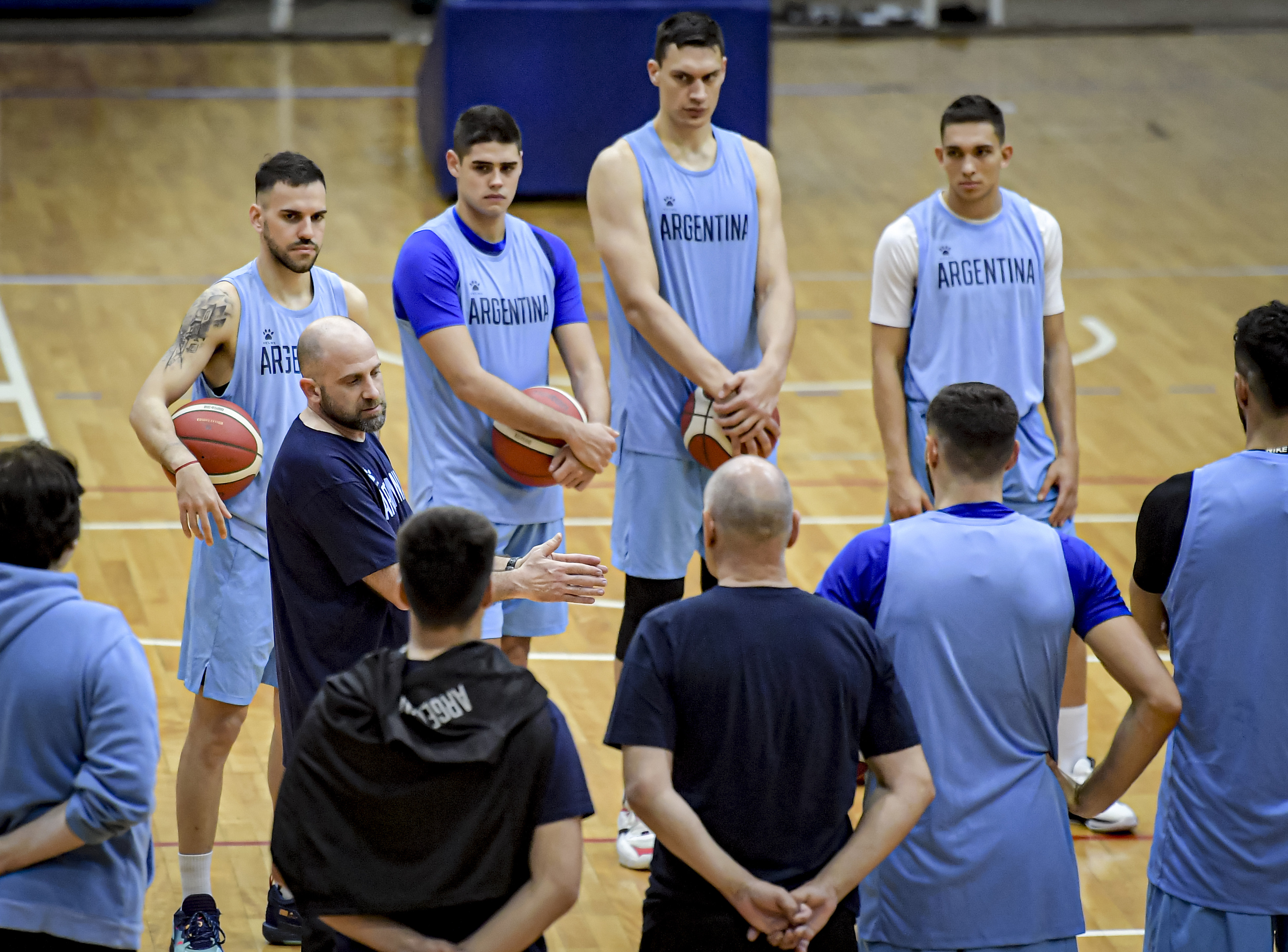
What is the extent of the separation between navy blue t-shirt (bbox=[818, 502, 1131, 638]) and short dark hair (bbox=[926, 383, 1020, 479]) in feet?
0.26

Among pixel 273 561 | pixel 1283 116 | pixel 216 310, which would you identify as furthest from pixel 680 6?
pixel 273 561

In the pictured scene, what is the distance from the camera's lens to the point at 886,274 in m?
4.94

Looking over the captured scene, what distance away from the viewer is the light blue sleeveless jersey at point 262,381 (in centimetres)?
442

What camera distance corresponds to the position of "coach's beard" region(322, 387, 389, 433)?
371 cm

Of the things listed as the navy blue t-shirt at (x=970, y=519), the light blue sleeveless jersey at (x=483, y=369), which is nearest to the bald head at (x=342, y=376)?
the light blue sleeveless jersey at (x=483, y=369)

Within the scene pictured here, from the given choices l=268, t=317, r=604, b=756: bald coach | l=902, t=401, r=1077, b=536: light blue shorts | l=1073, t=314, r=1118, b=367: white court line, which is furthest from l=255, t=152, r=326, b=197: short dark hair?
l=1073, t=314, r=1118, b=367: white court line

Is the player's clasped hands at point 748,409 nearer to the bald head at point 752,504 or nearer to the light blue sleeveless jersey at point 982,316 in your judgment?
the light blue sleeveless jersey at point 982,316

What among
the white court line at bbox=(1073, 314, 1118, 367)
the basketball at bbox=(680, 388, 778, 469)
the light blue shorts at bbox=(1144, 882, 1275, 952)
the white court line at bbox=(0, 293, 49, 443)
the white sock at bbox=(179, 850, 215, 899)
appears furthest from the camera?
the white court line at bbox=(1073, 314, 1118, 367)

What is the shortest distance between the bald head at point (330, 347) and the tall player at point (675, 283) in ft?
4.05

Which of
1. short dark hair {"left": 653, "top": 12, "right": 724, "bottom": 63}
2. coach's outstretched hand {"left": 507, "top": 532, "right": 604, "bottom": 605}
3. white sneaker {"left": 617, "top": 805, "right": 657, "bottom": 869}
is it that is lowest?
white sneaker {"left": 617, "top": 805, "right": 657, "bottom": 869}

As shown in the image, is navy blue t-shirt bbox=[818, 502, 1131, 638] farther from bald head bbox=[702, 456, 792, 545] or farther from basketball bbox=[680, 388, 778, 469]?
basketball bbox=[680, 388, 778, 469]

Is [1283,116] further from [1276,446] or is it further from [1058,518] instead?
[1276,446]

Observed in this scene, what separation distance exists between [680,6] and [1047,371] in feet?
25.1

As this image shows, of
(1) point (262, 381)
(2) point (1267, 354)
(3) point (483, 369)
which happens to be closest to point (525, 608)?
(3) point (483, 369)
